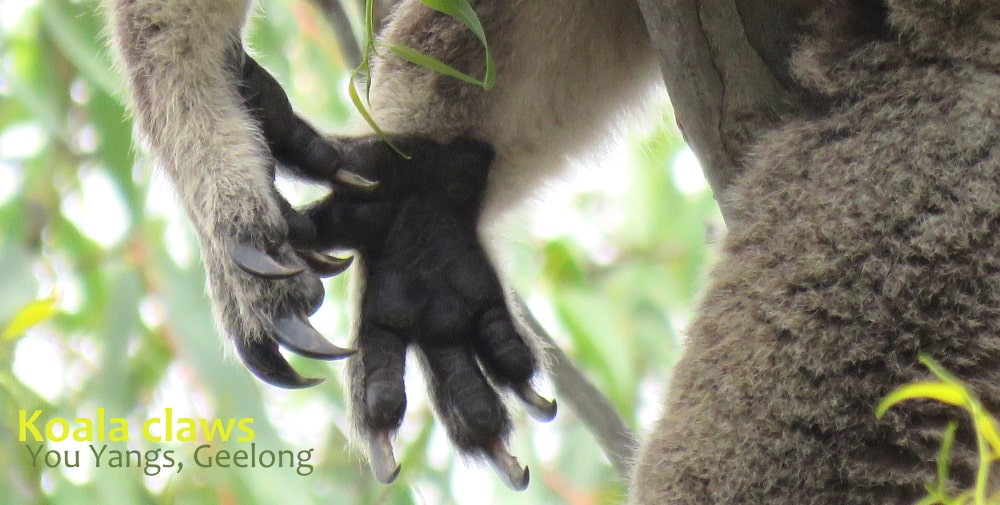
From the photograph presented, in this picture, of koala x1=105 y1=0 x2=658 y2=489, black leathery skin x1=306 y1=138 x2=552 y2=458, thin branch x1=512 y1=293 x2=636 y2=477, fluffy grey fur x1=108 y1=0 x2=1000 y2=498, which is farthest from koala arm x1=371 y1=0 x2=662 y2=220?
fluffy grey fur x1=108 y1=0 x2=1000 y2=498

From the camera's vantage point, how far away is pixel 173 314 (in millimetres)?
2475

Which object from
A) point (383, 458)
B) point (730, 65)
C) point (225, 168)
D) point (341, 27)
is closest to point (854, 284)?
point (730, 65)

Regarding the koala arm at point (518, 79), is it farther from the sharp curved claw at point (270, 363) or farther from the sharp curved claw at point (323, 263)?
the sharp curved claw at point (270, 363)

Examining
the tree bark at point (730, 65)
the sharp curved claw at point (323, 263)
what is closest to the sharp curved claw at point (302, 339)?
the sharp curved claw at point (323, 263)

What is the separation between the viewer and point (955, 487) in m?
1.13

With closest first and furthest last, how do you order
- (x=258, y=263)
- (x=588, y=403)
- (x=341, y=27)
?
(x=258, y=263) < (x=588, y=403) < (x=341, y=27)

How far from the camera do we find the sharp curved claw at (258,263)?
129 cm

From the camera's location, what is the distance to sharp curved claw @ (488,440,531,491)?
1527 millimetres

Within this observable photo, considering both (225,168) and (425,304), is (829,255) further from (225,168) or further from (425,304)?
(225,168)

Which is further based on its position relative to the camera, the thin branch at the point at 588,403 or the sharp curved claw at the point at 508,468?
the thin branch at the point at 588,403

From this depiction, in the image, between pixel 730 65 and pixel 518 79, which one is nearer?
pixel 730 65

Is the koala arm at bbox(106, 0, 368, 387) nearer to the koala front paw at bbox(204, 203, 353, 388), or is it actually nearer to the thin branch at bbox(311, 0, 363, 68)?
the koala front paw at bbox(204, 203, 353, 388)

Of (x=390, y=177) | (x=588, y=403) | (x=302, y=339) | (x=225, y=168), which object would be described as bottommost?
(x=588, y=403)

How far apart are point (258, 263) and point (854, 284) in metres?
0.63
